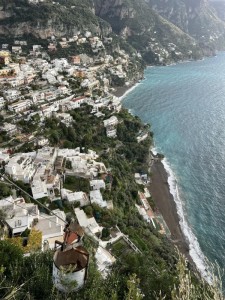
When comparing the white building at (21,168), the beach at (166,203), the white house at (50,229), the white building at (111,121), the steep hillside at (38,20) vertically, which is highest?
the steep hillside at (38,20)

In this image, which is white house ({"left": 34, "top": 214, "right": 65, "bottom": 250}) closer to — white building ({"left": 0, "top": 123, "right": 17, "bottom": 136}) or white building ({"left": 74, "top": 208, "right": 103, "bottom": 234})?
white building ({"left": 74, "top": 208, "right": 103, "bottom": 234})

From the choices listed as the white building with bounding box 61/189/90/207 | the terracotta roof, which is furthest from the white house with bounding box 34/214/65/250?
the terracotta roof

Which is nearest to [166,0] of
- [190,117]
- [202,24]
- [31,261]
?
[202,24]

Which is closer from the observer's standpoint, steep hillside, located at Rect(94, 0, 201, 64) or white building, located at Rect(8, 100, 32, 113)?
white building, located at Rect(8, 100, 32, 113)

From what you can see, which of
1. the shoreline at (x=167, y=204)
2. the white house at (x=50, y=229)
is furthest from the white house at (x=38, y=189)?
the shoreline at (x=167, y=204)

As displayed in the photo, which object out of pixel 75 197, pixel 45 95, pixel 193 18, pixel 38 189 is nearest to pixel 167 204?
pixel 75 197

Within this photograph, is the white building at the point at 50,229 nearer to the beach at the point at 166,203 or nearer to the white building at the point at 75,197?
the white building at the point at 75,197
